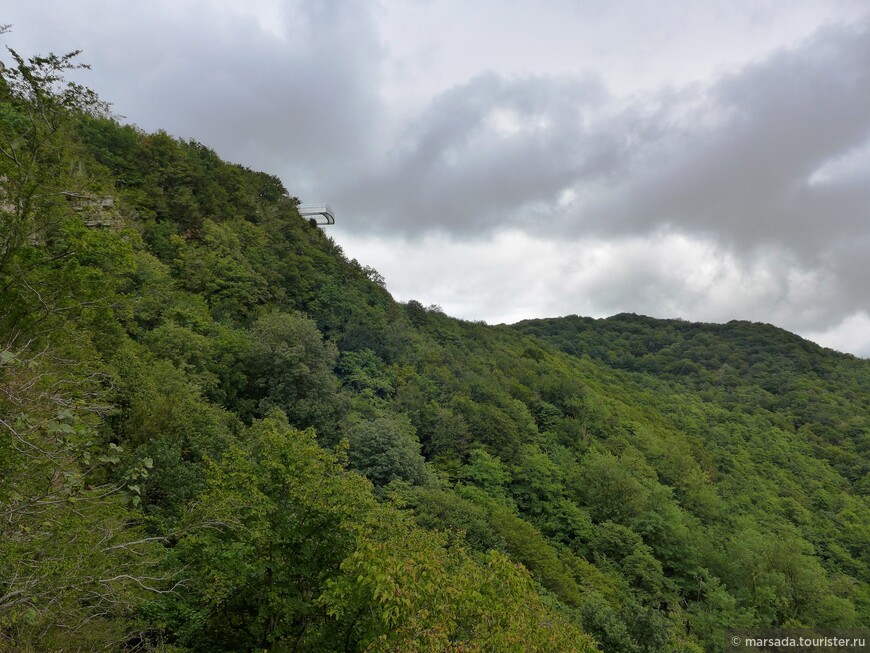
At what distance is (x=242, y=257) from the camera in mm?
40469

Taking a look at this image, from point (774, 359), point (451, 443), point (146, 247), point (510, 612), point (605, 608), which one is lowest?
point (605, 608)

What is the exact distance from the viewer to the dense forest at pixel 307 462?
735 cm

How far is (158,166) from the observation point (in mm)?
41156

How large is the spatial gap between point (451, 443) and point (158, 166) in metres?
35.0

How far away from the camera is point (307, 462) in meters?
11.6

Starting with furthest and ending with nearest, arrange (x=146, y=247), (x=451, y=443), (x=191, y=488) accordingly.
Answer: (x=451, y=443)
(x=146, y=247)
(x=191, y=488)

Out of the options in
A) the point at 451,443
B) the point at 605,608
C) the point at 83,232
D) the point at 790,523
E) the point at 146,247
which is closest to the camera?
the point at 83,232

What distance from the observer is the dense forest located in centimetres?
735

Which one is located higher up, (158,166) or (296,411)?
(158,166)

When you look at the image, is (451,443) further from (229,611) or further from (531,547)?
(229,611)

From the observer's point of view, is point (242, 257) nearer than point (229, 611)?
No

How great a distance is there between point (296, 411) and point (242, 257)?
59.9ft

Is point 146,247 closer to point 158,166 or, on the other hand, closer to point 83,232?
point 158,166

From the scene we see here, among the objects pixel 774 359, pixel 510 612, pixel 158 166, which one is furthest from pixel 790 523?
pixel 774 359
